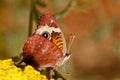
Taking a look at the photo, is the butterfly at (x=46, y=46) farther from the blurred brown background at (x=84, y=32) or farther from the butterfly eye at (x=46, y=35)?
the blurred brown background at (x=84, y=32)

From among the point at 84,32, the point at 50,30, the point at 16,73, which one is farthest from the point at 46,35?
the point at 84,32

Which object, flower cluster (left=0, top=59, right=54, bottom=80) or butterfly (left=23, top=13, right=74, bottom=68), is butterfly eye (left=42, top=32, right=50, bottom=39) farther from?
flower cluster (left=0, top=59, right=54, bottom=80)

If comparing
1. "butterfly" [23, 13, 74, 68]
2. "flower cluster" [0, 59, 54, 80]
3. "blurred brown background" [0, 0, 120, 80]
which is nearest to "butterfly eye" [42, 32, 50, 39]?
"butterfly" [23, 13, 74, 68]

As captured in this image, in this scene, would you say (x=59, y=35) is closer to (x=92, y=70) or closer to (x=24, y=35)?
(x=24, y=35)

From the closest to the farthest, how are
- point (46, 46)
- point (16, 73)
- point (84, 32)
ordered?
1. point (16, 73)
2. point (46, 46)
3. point (84, 32)

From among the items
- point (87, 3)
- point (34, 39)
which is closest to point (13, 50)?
point (87, 3)

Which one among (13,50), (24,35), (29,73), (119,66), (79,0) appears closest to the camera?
(29,73)

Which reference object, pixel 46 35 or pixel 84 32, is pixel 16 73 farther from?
pixel 84 32

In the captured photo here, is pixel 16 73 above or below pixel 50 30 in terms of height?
below
